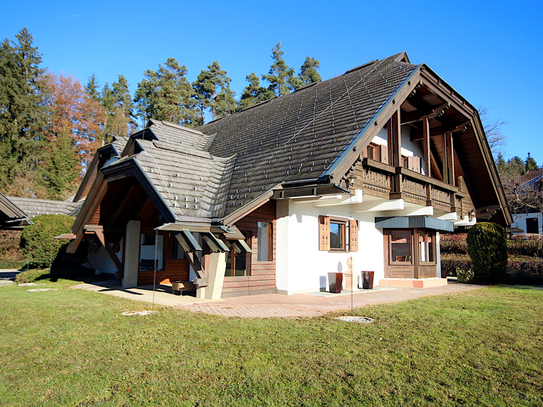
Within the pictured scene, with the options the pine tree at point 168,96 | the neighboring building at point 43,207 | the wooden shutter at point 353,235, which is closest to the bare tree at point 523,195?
the wooden shutter at point 353,235

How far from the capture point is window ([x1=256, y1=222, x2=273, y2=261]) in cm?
1186

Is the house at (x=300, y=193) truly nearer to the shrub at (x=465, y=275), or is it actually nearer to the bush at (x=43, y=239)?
the shrub at (x=465, y=275)

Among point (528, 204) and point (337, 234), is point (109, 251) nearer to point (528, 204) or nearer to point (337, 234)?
point (337, 234)

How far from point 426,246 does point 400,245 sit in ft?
5.53

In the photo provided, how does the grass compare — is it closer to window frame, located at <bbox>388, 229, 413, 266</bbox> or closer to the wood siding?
the wood siding

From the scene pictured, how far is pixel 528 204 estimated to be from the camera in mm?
32531

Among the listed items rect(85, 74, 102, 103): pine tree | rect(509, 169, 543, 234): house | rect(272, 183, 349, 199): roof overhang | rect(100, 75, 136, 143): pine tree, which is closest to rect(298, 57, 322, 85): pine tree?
rect(100, 75, 136, 143): pine tree

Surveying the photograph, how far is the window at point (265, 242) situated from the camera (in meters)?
11.9

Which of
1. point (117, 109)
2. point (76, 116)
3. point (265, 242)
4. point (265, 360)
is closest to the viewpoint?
point (265, 360)

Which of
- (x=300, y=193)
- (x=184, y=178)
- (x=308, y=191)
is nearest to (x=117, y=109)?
(x=184, y=178)

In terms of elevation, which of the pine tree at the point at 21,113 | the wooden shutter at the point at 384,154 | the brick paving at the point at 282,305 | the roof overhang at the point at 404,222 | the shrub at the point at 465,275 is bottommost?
the brick paving at the point at 282,305

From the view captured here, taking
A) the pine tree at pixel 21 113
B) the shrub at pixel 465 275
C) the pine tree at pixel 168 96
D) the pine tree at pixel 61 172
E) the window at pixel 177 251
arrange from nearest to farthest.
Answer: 1. the window at pixel 177 251
2. the shrub at pixel 465 275
3. the pine tree at pixel 61 172
4. the pine tree at pixel 21 113
5. the pine tree at pixel 168 96

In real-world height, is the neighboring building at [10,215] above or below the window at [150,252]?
above

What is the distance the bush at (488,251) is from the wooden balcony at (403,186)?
55.6 inches
